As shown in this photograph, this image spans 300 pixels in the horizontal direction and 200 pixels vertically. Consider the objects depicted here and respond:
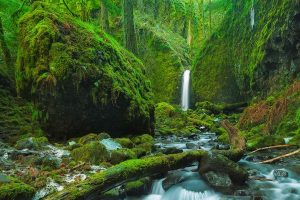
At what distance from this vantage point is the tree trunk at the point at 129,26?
12.6 m

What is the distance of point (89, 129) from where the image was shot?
831 cm

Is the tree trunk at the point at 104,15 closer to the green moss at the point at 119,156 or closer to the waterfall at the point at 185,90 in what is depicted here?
the waterfall at the point at 185,90

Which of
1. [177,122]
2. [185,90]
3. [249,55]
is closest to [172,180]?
[177,122]

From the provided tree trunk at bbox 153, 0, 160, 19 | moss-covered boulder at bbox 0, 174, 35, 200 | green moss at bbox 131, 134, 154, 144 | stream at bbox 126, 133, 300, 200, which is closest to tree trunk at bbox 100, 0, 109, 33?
green moss at bbox 131, 134, 154, 144

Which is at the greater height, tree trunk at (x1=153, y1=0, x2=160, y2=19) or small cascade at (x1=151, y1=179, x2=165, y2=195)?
tree trunk at (x1=153, y1=0, x2=160, y2=19)

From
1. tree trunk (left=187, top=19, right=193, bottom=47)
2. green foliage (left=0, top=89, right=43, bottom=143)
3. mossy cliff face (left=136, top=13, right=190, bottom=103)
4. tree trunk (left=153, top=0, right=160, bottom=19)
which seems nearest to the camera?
green foliage (left=0, top=89, right=43, bottom=143)

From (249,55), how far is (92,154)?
37.6 ft

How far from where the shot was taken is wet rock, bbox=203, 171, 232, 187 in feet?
16.2

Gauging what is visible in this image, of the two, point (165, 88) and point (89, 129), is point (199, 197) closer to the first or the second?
point (89, 129)

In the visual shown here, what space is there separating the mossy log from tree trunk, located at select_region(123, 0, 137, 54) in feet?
26.7

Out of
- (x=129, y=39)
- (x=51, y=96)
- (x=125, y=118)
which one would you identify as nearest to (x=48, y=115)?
(x=51, y=96)

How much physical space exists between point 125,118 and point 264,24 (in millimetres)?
8316

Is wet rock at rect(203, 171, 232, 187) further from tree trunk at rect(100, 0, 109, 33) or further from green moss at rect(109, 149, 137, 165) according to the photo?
tree trunk at rect(100, 0, 109, 33)

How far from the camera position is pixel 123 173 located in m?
4.11
